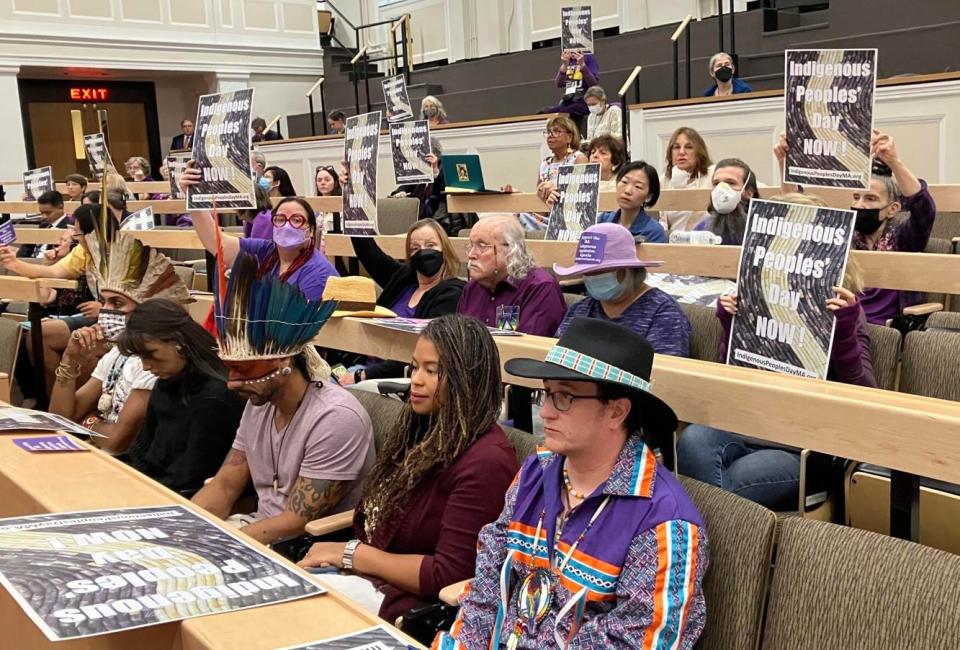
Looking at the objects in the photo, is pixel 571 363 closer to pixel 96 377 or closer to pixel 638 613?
pixel 638 613

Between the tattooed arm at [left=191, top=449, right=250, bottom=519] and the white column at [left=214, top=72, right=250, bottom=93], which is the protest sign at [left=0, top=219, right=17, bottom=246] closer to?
the tattooed arm at [left=191, top=449, right=250, bottom=519]

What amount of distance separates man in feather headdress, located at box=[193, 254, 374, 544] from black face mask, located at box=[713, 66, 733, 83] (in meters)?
5.95

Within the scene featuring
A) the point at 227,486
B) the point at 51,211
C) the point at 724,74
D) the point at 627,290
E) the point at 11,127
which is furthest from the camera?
the point at 11,127

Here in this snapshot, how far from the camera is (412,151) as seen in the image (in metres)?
5.72

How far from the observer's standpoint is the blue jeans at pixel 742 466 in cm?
255

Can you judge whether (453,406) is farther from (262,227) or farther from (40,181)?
(40,181)

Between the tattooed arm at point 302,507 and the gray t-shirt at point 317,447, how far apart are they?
2 centimetres

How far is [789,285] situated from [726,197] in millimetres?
2127

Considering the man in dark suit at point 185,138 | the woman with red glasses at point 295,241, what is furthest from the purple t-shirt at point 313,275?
the man in dark suit at point 185,138

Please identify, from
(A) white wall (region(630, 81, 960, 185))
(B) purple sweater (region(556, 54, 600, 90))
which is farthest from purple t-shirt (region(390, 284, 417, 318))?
(B) purple sweater (region(556, 54, 600, 90))

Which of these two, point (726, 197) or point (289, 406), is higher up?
point (726, 197)

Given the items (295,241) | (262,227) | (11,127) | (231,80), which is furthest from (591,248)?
(231,80)

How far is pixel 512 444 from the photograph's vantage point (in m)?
2.30

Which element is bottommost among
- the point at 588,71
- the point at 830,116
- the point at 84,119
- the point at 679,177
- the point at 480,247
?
the point at 480,247
